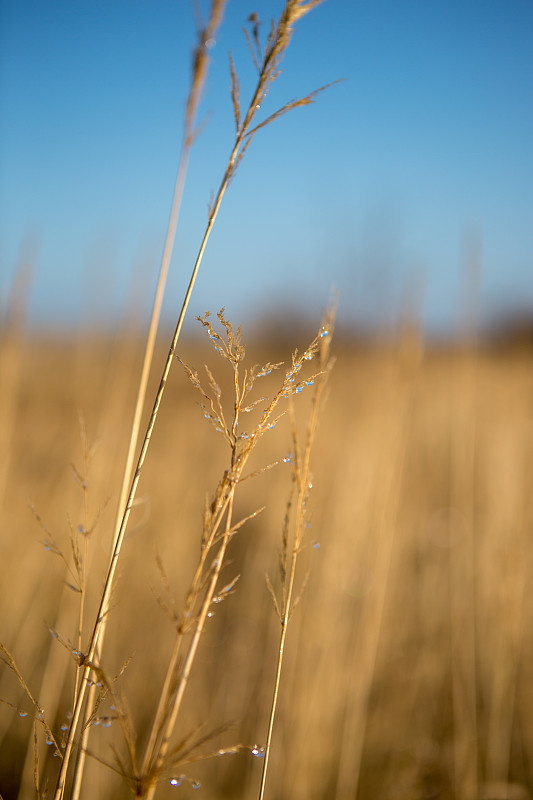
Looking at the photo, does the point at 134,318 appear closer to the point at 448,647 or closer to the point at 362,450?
the point at 362,450

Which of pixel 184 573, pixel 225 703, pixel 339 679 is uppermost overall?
pixel 184 573

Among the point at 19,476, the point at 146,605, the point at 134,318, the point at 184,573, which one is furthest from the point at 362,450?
the point at 19,476

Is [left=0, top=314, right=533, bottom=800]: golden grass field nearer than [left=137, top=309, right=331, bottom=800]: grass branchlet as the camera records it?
No

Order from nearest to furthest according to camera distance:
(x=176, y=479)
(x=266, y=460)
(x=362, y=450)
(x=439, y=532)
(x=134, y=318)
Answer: (x=134, y=318) < (x=362, y=450) < (x=176, y=479) < (x=439, y=532) < (x=266, y=460)

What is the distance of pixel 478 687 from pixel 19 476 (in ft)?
9.65

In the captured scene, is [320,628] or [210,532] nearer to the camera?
[210,532]

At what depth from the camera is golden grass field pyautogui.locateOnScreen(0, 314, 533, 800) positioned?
4.82 ft

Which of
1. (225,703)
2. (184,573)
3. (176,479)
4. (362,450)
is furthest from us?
(176,479)

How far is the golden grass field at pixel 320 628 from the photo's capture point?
1.47 m

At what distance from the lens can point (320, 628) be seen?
1633mm

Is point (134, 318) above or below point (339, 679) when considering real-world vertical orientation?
above

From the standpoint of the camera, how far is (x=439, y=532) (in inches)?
124

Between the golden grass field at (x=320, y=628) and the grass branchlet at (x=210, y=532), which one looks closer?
the grass branchlet at (x=210, y=532)

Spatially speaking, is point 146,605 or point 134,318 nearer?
point 134,318
